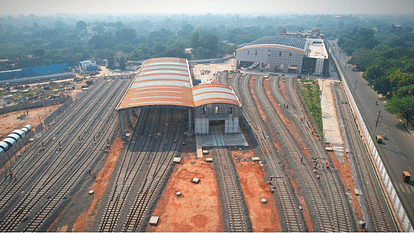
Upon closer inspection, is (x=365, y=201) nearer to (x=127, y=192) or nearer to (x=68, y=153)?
(x=127, y=192)

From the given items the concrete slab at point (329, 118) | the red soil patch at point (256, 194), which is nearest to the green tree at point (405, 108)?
the concrete slab at point (329, 118)

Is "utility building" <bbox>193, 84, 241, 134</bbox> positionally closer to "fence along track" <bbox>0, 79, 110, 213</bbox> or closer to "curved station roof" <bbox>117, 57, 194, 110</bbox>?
"curved station roof" <bbox>117, 57, 194, 110</bbox>

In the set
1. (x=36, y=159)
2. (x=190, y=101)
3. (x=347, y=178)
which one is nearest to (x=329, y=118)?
(x=347, y=178)

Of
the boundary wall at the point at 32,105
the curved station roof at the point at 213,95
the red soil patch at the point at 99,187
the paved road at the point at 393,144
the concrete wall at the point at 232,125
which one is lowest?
the paved road at the point at 393,144

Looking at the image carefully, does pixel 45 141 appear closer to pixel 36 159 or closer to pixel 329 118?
pixel 36 159

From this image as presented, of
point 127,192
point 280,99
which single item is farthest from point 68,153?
point 280,99

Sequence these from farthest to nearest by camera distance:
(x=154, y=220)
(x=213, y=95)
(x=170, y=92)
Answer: (x=170, y=92)
(x=213, y=95)
(x=154, y=220)

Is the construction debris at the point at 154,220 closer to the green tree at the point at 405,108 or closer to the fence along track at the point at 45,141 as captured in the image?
the fence along track at the point at 45,141
